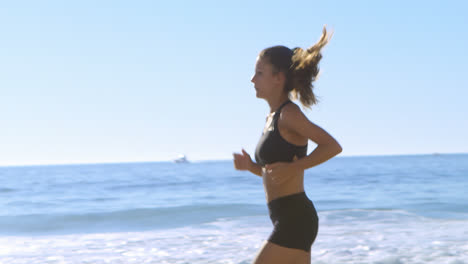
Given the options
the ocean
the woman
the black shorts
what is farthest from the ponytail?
the ocean

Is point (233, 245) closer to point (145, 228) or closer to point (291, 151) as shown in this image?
point (145, 228)

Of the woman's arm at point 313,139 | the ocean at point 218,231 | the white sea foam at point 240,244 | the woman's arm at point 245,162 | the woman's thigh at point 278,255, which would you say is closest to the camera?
the woman's arm at point 313,139

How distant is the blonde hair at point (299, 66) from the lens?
3.09 meters

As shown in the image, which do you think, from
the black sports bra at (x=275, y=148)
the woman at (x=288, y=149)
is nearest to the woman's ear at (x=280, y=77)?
the woman at (x=288, y=149)

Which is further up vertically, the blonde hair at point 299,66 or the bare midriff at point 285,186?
the blonde hair at point 299,66

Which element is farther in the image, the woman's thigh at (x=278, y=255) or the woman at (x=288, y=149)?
the woman's thigh at (x=278, y=255)

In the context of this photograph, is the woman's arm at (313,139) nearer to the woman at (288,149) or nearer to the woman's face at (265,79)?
the woman at (288,149)

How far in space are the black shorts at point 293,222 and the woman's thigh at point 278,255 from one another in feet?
Result: 0.08

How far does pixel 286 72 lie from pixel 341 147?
0.50 meters

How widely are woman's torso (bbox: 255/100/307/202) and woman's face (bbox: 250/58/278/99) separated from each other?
122 mm

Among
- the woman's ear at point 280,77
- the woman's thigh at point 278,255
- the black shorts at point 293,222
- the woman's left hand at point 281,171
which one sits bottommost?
the woman's thigh at point 278,255

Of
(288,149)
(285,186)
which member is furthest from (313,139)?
(285,186)

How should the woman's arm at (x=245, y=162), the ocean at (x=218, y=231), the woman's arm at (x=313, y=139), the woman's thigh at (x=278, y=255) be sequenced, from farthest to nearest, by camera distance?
the ocean at (x=218, y=231), the woman's arm at (x=245, y=162), the woman's thigh at (x=278, y=255), the woman's arm at (x=313, y=139)

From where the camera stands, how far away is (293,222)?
3064 millimetres
